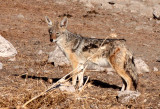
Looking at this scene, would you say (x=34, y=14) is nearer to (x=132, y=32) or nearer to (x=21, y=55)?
(x=132, y=32)

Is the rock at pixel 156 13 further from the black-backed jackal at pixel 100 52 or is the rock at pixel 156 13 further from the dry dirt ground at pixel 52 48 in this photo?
the black-backed jackal at pixel 100 52

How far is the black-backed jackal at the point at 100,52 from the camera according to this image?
7238 millimetres

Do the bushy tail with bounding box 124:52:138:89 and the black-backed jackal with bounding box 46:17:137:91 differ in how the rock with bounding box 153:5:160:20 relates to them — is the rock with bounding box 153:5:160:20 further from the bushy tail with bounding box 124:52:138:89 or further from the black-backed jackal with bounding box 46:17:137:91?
the bushy tail with bounding box 124:52:138:89

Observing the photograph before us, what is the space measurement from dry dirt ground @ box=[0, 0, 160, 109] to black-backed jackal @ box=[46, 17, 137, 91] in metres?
0.46

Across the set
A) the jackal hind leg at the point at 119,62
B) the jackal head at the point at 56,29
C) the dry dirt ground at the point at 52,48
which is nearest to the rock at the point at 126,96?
the dry dirt ground at the point at 52,48

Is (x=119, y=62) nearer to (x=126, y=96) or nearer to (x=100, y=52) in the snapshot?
(x=100, y=52)

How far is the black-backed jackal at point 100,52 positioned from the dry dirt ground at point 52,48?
0.46 meters

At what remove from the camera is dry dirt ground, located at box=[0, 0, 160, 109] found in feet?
16.0

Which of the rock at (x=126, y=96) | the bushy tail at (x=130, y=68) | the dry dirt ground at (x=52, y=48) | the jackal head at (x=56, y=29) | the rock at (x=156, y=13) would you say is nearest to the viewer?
the dry dirt ground at (x=52, y=48)

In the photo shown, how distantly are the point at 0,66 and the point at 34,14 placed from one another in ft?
38.0

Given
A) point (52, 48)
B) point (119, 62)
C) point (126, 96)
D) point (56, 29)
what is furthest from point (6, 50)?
point (126, 96)

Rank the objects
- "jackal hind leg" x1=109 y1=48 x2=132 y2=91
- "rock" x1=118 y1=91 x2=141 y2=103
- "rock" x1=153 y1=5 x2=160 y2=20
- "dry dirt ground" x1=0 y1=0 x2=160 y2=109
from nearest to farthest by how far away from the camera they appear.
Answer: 1. "dry dirt ground" x1=0 y1=0 x2=160 y2=109
2. "rock" x1=118 y1=91 x2=141 y2=103
3. "jackal hind leg" x1=109 y1=48 x2=132 y2=91
4. "rock" x1=153 y1=5 x2=160 y2=20

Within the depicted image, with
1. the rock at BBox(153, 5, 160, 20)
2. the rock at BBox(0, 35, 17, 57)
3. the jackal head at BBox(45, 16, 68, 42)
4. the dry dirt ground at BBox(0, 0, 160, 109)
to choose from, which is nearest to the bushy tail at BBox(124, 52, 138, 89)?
the dry dirt ground at BBox(0, 0, 160, 109)

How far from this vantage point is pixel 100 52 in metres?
7.34
